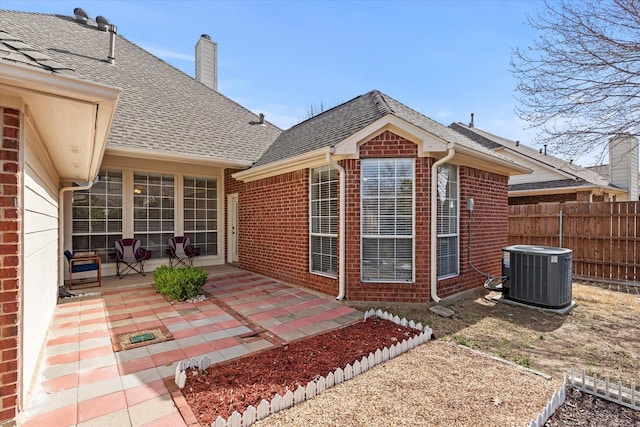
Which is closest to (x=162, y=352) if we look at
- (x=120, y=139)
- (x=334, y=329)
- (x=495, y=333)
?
(x=334, y=329)

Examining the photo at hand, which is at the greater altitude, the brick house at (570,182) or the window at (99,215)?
the brick house at (570,182)

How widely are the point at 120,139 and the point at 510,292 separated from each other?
9503mm

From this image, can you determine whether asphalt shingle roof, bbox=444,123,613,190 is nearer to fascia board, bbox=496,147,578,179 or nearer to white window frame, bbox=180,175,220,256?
fascia board, bbox=496,147,578,179

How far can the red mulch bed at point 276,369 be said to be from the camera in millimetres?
2678

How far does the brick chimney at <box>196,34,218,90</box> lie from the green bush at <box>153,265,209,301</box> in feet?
34.0

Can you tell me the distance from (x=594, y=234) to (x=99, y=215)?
14018 mm

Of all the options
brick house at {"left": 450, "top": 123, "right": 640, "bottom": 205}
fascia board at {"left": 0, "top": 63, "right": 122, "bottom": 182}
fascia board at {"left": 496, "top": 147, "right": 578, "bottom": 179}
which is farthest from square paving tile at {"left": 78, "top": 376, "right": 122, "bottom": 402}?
fascia board at {"left": 496, "top": 147, "right": 578, "bottom": 179}

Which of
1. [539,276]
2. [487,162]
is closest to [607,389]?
[539,276]

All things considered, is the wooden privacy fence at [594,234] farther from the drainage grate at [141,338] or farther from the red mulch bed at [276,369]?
the drainage grate at [141,338]

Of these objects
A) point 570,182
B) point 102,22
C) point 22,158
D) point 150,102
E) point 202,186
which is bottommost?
point 22,158

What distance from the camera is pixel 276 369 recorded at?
10.7 feet

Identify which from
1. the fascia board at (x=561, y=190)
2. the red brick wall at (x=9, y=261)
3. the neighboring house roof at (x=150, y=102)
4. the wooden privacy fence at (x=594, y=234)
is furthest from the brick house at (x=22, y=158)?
the fascia board at (x=561, y=190)

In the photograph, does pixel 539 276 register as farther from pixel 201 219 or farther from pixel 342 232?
pixel 201 219

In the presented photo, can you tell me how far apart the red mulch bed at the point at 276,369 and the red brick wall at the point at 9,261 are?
1.29m
